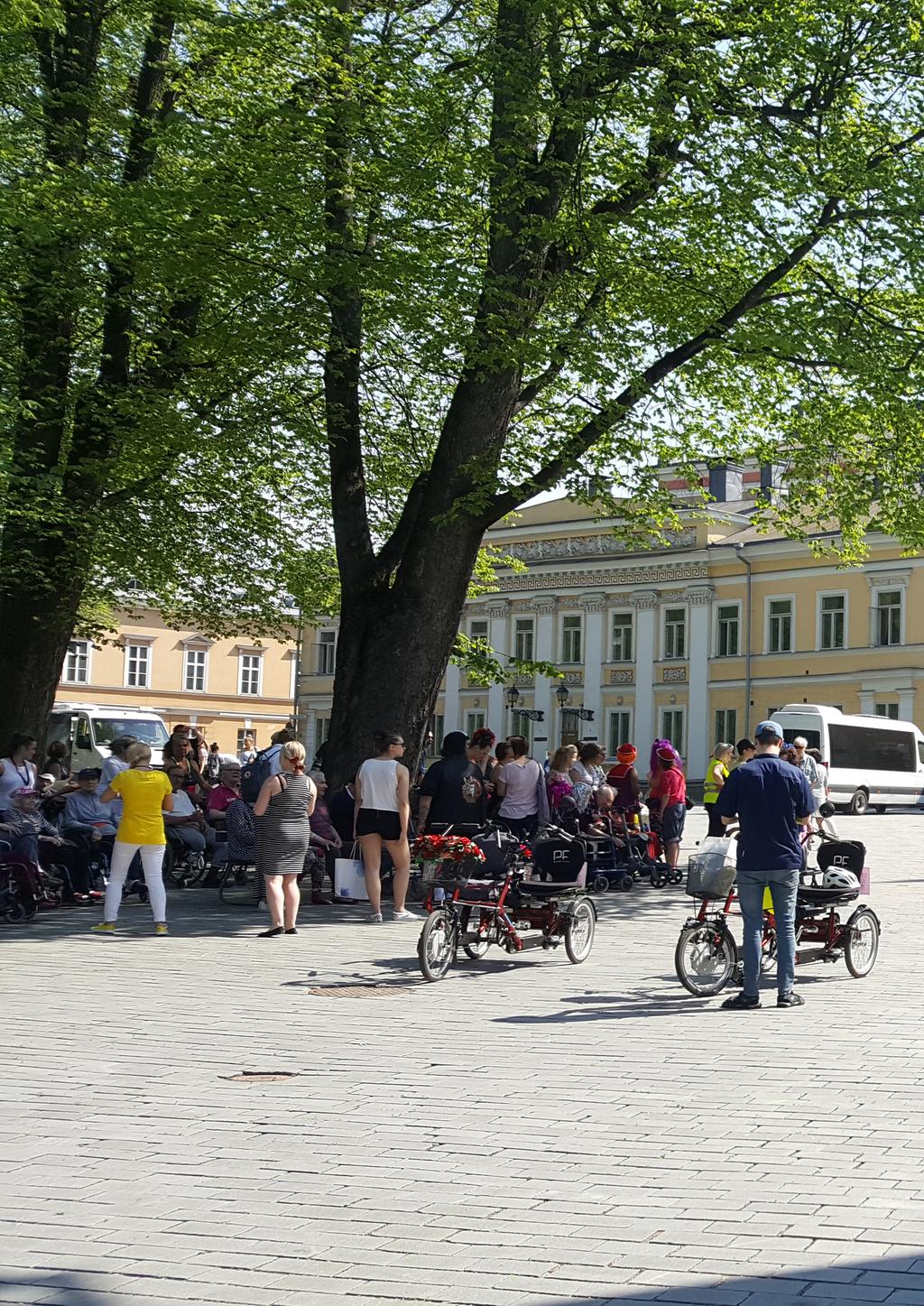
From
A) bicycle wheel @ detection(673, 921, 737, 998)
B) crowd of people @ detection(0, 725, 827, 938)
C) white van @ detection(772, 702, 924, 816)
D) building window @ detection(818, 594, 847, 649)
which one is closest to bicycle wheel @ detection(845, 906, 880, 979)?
crowd of people @ detection(0, 725, 827, 938)

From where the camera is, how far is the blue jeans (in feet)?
37.5

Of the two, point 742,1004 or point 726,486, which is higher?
point 726,486

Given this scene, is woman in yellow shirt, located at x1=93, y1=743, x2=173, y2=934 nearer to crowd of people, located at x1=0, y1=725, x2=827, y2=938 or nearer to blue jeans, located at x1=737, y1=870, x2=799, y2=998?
crowd of people, located at x1=0, y1=725, x2=827, y2=938

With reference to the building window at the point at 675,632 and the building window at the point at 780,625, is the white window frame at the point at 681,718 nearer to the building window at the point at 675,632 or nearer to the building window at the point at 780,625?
the building window at the point at 675,632

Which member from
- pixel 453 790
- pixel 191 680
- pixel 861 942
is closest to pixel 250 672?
pixel 191 680

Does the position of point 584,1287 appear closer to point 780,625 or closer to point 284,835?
point 284,835

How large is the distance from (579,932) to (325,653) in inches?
2766

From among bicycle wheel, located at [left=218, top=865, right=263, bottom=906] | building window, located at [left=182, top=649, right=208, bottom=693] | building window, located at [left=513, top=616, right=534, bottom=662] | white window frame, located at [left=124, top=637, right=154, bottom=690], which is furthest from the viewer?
building window, located at [left=182, top=649, right=208, bottom=693]

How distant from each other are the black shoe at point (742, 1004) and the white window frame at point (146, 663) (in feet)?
230

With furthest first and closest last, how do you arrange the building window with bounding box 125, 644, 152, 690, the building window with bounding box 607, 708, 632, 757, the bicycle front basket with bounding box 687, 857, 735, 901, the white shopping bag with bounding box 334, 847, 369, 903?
the building window with bounding box 125, 644, 152, 690 → the building window with bounding box 607, 708, 632, 757 → the white shopping bag with bounding box 334, 847, 369, 903 → the bicycle front basket with bounding box 687, 857, 735, 901

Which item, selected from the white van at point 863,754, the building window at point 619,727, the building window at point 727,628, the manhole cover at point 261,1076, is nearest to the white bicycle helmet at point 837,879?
the manhole cover at point 261,1076

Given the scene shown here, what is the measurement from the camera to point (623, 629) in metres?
70.8

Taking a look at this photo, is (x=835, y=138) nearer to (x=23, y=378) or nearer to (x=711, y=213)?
(x=711, y=213)

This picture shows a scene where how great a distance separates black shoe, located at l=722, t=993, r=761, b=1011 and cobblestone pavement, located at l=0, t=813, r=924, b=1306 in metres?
0.13
